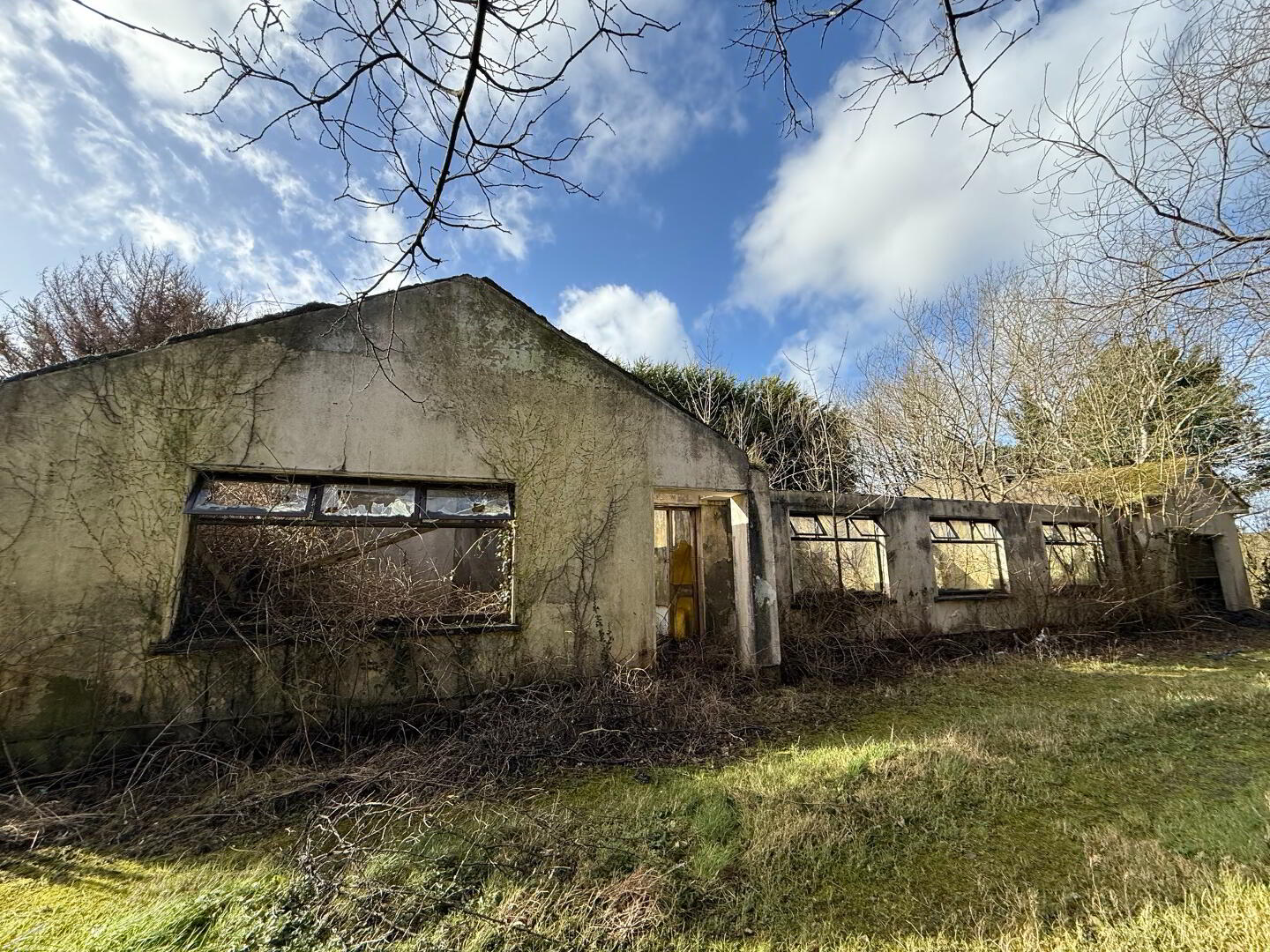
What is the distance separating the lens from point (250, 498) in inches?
219

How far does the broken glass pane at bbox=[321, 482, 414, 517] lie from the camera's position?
5.52m

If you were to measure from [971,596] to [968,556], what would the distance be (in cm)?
195

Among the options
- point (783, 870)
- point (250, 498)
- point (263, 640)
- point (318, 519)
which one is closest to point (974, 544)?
point (783, 870)

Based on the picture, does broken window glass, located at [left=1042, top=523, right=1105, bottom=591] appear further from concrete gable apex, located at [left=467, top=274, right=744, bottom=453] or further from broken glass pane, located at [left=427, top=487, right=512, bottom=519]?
broken glass pane, located at [left=427, top=487, right=512, bottom=519]

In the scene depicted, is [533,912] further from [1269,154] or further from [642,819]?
[1269,154]

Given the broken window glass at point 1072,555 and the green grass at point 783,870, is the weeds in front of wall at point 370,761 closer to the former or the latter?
the green grass at point 783,870

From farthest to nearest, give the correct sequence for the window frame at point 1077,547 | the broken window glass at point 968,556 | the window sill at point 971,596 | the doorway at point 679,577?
the window frame at point 1077,547 → the broken window glass at point 968,556 → the window sill at point 971,596 → the doorway at point 679,577

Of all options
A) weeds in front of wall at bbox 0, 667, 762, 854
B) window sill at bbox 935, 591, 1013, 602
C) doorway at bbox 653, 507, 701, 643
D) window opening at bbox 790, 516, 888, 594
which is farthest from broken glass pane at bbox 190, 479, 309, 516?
window sill at bbox 935, 591, 1013, 602

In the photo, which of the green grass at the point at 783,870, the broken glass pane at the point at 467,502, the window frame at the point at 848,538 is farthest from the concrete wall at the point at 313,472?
the window frame at the point at 848,538

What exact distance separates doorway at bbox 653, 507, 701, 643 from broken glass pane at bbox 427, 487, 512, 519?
3299mm

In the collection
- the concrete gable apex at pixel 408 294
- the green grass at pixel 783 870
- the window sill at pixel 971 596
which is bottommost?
the green grass at pixel 783 870

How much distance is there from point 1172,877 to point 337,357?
302 inches

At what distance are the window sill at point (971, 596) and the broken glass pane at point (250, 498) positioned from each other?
1060cm

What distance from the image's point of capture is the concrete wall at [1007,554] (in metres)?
9.61
